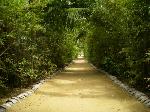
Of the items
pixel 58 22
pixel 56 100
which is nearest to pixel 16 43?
pixel 56 100

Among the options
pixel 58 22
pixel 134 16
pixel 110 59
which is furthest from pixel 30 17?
pixel 58 22

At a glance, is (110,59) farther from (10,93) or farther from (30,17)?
(10,93)

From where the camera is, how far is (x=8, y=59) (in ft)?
39.7

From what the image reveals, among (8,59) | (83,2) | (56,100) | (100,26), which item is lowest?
(56,100)

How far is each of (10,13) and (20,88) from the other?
3375 millimetres

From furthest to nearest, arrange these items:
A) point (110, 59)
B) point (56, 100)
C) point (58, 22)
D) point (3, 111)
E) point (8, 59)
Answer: point (58, 22) → point (110, 59) → point (8, 59) → point (56, 100) → point (3, 111)

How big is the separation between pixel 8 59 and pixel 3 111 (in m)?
3.87

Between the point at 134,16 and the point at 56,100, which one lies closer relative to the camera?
the point at 56,100

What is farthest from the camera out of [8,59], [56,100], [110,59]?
[110,59]

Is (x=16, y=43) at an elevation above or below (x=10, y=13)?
below

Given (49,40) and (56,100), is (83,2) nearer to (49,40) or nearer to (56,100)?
(49,40)

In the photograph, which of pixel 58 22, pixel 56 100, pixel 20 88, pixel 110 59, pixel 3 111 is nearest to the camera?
pixel 3 111

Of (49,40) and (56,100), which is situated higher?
(49,40)

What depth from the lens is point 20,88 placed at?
14125 millimetres
